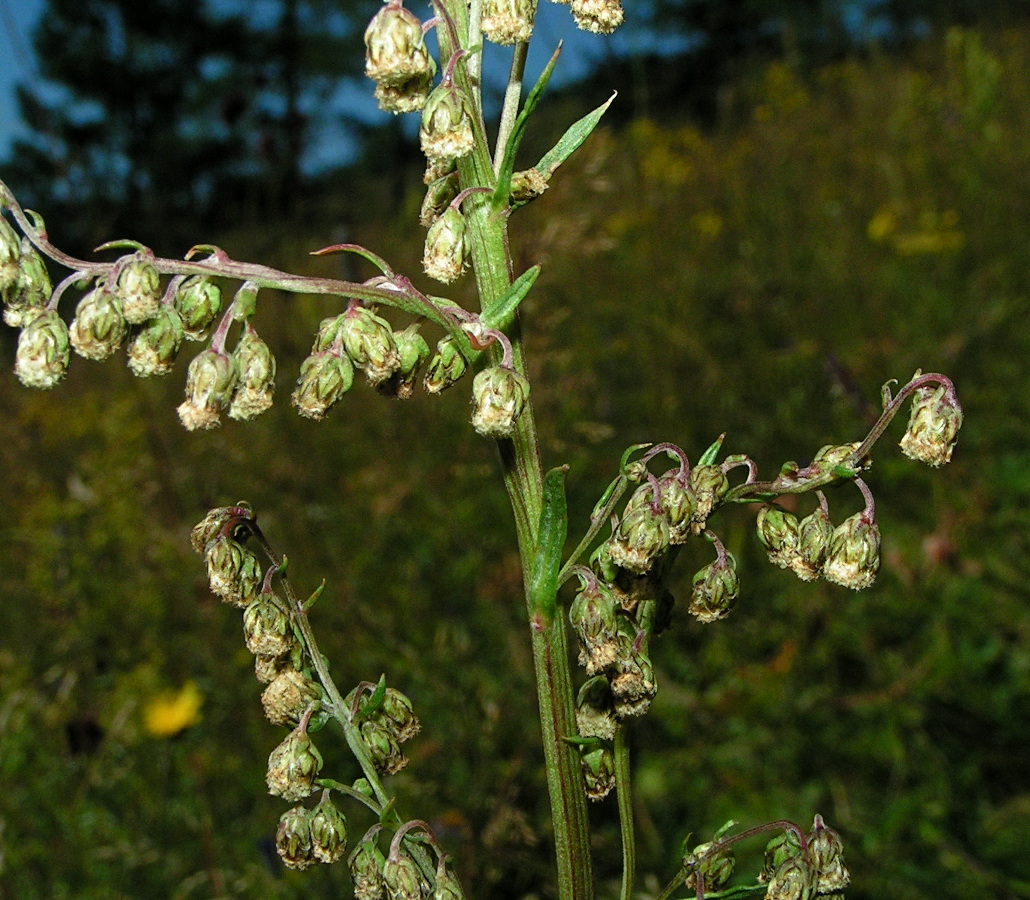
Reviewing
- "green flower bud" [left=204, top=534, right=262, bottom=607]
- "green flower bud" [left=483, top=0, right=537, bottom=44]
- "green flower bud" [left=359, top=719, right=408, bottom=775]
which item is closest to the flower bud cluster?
"green flower bud" [left=359, top=719, right=408, bottom=775]

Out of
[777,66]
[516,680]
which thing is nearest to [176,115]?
[777,66]

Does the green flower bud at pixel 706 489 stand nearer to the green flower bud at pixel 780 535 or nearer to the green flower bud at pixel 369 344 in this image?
the green flower bud at pixel 780 535

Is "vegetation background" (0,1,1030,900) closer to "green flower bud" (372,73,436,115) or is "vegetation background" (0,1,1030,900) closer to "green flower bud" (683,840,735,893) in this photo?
"green flower bud" (683,840,735,893)

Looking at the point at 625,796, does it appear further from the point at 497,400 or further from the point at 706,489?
the point at 497,400

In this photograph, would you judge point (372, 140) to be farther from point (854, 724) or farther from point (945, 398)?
point (945, 398)

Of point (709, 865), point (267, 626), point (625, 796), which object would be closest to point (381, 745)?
point (267, 626)

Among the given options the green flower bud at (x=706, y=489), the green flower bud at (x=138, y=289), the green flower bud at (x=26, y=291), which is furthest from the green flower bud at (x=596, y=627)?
the green flower bud at (x=26, y=291)
